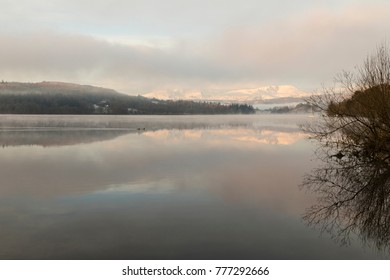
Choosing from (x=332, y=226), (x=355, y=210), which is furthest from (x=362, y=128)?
(x=332, y=226)

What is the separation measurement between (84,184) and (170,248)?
704 centimetres

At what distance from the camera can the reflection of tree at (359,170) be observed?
361 inches

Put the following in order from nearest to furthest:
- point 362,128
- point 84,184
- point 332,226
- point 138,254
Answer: point 138,254 → point 332,226 → point 84,184 → point 362,128

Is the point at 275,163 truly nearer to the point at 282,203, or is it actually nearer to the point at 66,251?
the point at 282,203

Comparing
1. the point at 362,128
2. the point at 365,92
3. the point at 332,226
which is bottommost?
the point at 332,226

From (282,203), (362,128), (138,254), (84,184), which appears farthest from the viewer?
(362,128)

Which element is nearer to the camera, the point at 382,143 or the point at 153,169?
the point at 153,169

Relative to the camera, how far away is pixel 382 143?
64.3 feet

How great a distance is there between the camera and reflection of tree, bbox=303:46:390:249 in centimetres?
917

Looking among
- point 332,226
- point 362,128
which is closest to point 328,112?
point 362,128

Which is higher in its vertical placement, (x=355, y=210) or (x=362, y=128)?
(x=362, y=128)

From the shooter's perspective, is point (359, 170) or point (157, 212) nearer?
point (157, 212)

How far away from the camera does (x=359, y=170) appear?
54.9 ft

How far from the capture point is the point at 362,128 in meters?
20.5
